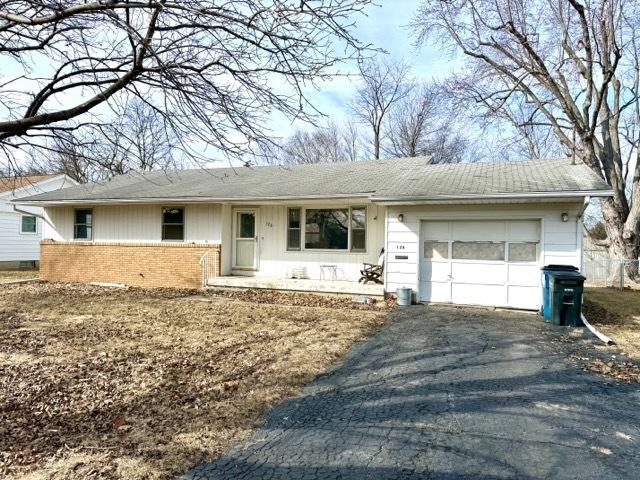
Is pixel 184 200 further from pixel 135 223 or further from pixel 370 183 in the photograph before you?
pixel 370 183

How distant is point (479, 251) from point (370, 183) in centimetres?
357

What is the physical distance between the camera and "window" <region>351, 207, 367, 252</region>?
12.0m

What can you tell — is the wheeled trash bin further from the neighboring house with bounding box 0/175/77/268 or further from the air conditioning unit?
the neighboring house with bounding box 0/175/77/268

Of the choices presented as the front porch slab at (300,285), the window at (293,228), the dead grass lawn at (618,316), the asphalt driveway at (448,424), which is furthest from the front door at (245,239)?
the dead grass lawn at (618,316)

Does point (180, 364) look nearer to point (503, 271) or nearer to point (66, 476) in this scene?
point (66, 476)

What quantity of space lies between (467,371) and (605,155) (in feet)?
60.9

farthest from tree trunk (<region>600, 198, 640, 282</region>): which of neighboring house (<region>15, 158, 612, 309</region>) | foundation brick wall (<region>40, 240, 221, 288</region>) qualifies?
foundation brick wall (<region>40, 240, 221, 288</region>)

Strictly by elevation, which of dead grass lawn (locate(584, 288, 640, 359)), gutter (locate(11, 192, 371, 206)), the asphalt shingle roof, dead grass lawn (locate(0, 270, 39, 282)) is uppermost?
the asphalt shingle roof

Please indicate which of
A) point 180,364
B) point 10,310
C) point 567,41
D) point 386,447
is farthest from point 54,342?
point 567,41

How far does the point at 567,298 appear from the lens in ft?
26.4

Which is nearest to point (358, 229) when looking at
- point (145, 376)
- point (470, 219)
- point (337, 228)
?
point (337, 228)

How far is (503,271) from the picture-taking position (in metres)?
9.55

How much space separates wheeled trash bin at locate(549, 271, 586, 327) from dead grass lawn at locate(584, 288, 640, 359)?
54 centimetres

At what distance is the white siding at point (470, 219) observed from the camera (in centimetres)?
898
